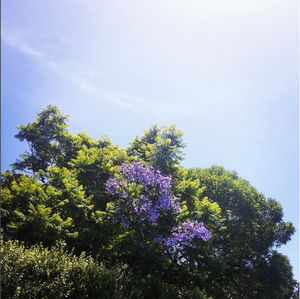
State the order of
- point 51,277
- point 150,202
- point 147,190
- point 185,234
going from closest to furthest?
point 51,277, point 150,202, point 185,234, point 147,190

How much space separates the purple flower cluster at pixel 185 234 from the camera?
45.2ft

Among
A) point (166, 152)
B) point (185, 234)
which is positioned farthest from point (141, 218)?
point (166, 152)

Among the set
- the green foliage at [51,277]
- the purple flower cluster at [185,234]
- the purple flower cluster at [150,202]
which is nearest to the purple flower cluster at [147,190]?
the purple flower cluster at [150,202]

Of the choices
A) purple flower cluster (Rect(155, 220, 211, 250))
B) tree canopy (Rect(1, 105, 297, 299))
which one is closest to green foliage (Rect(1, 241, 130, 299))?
tree canopy (Rect(1, 105, 297, 299))

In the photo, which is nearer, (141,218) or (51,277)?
(51,277)

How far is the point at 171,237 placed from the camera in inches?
544

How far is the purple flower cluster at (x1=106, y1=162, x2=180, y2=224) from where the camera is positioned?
13.7 meters

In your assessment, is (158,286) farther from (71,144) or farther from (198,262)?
(71,144)

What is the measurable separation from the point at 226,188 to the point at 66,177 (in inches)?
570

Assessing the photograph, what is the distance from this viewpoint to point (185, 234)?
13945mm

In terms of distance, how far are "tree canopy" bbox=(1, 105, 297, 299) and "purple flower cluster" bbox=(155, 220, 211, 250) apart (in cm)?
6

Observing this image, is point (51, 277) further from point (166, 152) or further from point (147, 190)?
point (166, 152)

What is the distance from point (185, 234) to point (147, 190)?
3317 millimetres

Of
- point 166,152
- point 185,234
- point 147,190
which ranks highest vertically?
point 166,152
